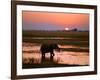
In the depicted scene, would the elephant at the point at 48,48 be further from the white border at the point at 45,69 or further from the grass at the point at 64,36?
the white border at the point at 45,69

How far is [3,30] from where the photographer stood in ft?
7.07

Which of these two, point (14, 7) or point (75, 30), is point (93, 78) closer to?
point (75, 30)

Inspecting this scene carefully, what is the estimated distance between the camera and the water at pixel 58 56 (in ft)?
7.47

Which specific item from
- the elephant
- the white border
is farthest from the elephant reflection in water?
the white border

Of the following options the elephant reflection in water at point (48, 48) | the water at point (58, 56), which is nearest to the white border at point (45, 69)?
the water at point (58, 56)

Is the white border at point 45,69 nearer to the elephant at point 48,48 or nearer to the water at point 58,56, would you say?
the water at point 58,56

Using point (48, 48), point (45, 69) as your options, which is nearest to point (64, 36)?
point (48, 48)

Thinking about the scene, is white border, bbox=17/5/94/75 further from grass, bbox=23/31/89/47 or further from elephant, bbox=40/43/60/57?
elephant, bbox=40/43/60/57

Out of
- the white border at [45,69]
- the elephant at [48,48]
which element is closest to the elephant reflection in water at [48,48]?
the elephant at [48,48]

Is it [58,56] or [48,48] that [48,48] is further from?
[58,56]

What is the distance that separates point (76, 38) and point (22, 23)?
64 centimetres


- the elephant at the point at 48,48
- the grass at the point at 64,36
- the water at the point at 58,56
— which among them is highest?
the grass at the point at 64,36

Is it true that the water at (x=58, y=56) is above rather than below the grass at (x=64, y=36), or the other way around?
below

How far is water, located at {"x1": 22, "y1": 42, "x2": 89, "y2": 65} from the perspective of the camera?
2277mm
